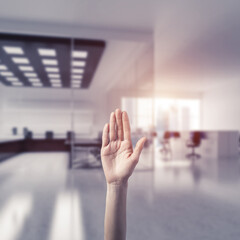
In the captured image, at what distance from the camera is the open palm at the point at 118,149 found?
1.33 m

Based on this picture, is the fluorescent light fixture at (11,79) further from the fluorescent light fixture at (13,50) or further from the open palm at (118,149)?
the open palm at (118,149)

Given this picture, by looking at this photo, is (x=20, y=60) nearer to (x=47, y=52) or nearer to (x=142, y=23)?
(x=47, y=52)

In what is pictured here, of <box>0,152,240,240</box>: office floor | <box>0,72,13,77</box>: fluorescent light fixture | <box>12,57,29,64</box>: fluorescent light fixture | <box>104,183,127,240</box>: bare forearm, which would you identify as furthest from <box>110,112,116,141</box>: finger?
<box>0,72,13,77</box>: fluorescent light fixture

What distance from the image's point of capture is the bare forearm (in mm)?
1177

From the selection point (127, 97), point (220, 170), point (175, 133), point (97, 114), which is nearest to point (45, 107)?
point (97, 114)

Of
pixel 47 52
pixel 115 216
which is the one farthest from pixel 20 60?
pixel 115 216

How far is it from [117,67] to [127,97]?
4.69 m

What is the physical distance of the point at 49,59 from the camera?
25.2 ft

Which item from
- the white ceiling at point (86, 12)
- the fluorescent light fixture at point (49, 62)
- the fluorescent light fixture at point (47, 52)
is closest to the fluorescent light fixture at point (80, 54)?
the fluorescent light fixture at point (47, 52)

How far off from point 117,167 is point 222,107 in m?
13.0

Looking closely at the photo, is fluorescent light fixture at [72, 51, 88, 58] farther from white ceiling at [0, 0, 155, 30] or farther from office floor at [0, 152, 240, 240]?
office floor at [0, 152, 240, 240]

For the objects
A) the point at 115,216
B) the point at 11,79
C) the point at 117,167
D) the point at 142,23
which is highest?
the point at 142,23

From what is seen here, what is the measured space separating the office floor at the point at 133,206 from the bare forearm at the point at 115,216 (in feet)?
5.14

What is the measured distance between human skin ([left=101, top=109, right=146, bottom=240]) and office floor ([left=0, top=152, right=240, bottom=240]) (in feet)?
5.16
